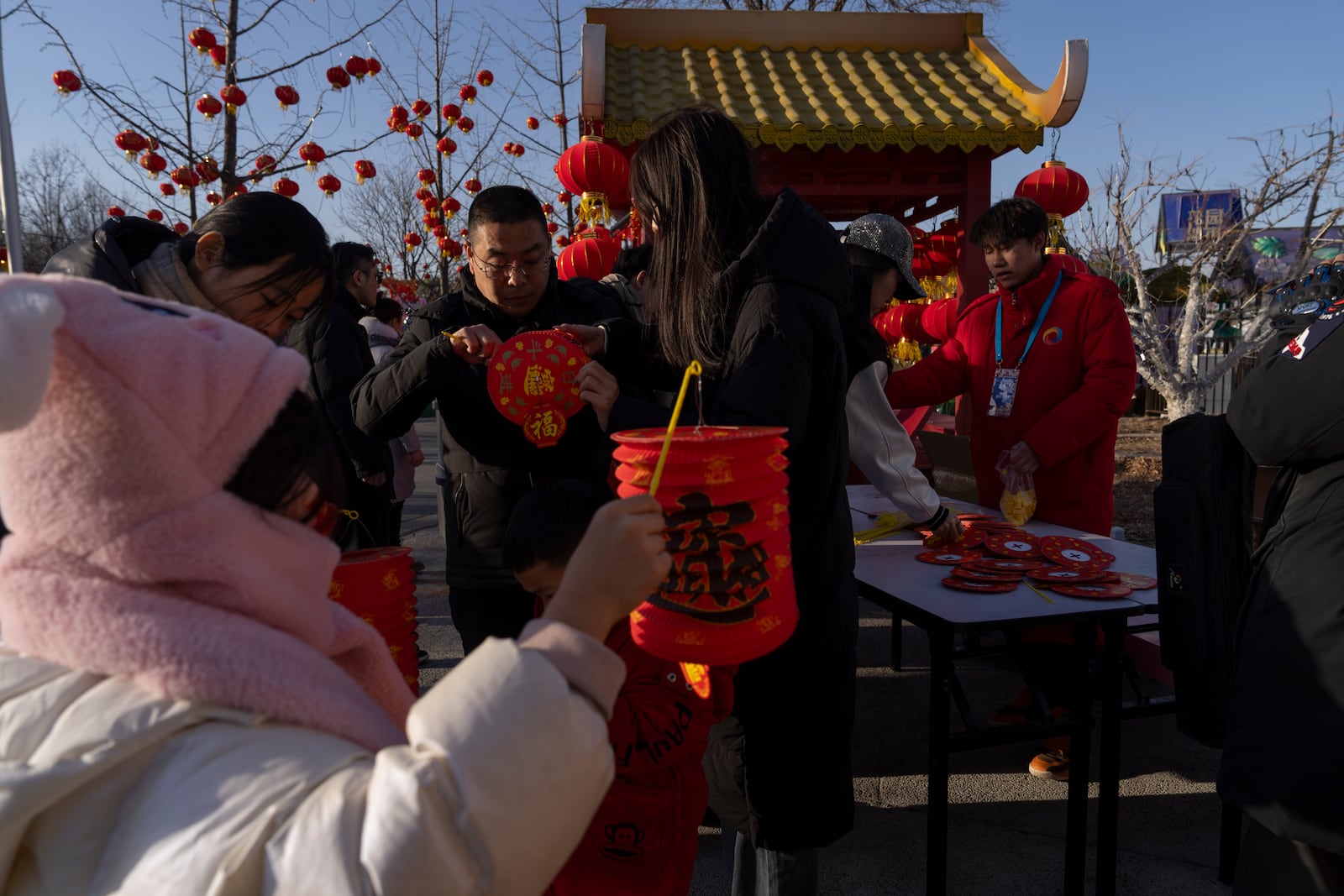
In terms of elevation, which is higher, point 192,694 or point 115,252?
point 115,252

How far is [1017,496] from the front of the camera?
317cm

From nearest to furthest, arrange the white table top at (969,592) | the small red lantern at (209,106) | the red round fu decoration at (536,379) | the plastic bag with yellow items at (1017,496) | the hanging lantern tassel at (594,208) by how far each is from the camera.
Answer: the red round fu decoration at (536,379) → the white table top at (969,592) → the plastic bag with yellow items at (1017,496) → the hanging lantern tassel at (594,208) → the small red lantern at (209,106)

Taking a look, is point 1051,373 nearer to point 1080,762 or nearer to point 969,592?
point 969,592

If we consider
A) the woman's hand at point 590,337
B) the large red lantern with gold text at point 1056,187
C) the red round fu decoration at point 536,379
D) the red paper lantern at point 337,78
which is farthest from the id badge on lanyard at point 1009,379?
the red paper lantern at point 337,78

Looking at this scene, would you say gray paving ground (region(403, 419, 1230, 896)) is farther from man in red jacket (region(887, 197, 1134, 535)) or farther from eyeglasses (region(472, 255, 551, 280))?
eyeglasses (region(472, 255, 551, 280))

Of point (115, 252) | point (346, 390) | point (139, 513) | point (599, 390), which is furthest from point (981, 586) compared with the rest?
point (346, 390)

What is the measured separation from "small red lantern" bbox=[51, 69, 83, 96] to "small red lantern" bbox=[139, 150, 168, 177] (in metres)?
0.70

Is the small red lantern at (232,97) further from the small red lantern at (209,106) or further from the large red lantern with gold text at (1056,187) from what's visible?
the large red lantern with gold text at (1056,187)

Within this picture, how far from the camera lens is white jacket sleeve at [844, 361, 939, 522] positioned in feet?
7.70

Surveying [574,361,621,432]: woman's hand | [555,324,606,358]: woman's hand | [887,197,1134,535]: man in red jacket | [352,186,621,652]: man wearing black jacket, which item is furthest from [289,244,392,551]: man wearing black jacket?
[887,197,1134,535]: man in red jacket

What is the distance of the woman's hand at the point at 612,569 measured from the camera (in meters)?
0.83

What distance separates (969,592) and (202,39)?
6.97 m

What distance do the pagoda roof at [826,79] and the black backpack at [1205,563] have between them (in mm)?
4045

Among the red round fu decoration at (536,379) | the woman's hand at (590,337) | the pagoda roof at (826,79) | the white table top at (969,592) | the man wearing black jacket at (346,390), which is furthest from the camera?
the pagoda roof at (826,79)
